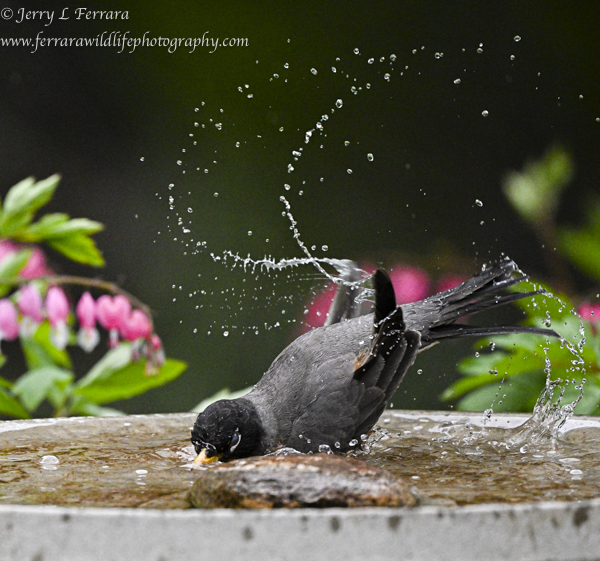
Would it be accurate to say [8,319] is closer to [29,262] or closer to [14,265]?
[14,265]

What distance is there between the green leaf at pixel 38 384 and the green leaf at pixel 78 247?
17.7 inches

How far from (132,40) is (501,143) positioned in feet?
8.59

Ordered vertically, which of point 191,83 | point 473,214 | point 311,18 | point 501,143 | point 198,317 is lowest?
point 198,317

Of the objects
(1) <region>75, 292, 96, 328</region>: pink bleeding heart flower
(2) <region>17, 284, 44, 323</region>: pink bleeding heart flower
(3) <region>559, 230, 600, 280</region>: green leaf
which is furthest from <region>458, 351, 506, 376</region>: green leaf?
(2) <region>17, 284, 44, 323</region>: pink bleeding heart flower

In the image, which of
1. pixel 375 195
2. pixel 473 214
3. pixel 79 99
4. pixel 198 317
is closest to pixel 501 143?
pixel 473 214

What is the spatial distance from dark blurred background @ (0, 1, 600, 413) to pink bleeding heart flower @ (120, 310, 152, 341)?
2235 mm

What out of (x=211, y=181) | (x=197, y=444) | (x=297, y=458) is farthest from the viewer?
(x=211, y=181)

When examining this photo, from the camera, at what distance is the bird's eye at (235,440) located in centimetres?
225

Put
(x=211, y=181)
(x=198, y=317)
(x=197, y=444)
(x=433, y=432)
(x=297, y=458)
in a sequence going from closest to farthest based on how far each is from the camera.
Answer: (x=297, y=458) < (x=197, y=444) < (x=433, y=432) < (x=198, y=317) < (x=211, y=181)

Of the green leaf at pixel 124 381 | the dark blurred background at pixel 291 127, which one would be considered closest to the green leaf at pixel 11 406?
the green leaf at pixel 124 381

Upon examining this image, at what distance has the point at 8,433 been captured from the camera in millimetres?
2195

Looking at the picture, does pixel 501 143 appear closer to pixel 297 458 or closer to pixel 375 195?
pixel 375 195

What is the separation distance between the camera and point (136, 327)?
317 cm

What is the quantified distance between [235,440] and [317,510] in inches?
46.3
